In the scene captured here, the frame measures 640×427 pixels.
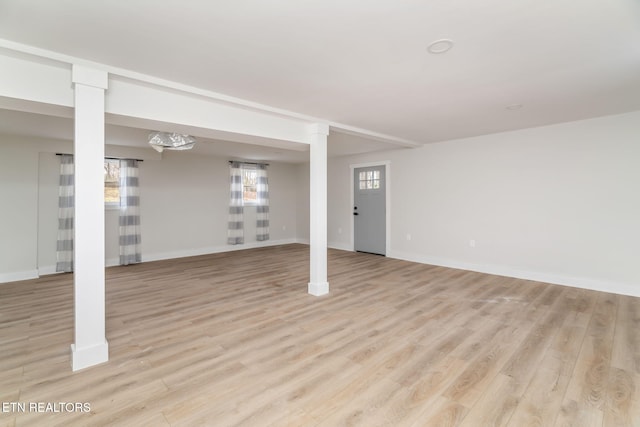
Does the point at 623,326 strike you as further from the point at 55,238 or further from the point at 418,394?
the point at 55,238

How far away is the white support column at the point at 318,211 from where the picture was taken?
3928mm

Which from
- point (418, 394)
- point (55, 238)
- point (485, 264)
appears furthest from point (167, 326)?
point (485, 264)

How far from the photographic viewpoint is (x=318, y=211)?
4.01 meters

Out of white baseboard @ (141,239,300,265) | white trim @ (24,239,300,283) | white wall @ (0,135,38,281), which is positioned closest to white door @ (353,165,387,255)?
white trim @ (24,239,300,283)

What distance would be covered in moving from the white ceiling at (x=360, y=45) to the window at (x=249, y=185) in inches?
178

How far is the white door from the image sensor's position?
6578 millimetres

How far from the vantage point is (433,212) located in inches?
227

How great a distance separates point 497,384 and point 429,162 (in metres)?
4.51

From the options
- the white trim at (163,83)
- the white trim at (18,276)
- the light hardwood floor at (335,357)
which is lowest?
the light hardwood floor at (335,357)

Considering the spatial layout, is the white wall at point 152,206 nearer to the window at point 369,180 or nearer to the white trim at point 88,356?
the window at point 369,180

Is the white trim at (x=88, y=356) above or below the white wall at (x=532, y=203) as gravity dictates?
below

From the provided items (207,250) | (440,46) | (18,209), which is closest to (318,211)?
(440,46)

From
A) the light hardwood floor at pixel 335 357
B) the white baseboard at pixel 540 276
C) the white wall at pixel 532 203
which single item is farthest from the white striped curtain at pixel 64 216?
the white baseboard at pixel 540 276

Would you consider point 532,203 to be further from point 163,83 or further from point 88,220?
point 88,220
